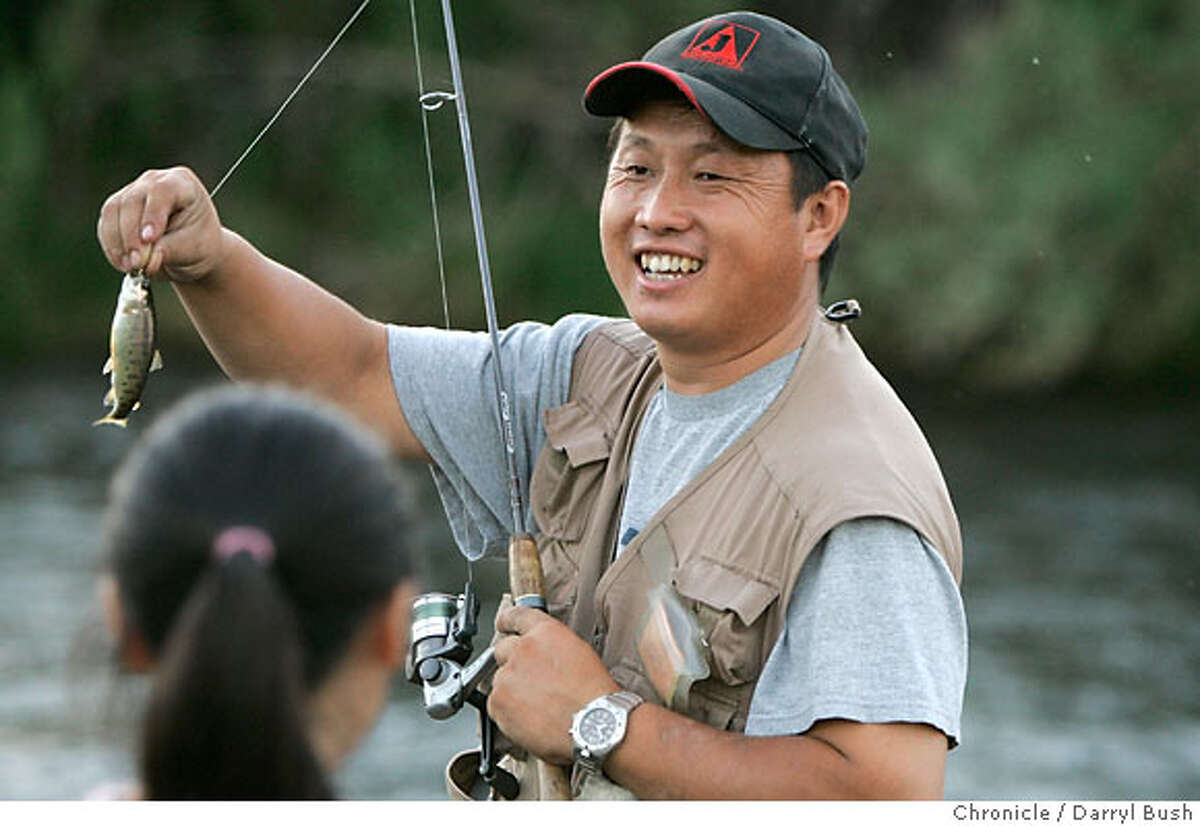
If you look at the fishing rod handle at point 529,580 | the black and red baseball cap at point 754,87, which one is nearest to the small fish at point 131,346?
the fishing rod handle at point 529,580

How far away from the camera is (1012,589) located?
32.9 feet

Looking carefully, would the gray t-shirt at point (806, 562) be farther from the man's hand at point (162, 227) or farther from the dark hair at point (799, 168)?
the man's hand at point (162, 227)

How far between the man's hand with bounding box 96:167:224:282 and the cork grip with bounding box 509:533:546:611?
549mm

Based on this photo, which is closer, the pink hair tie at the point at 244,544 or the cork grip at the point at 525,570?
the pink hair tie at the point at 244,544

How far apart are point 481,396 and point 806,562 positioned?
0.68 metres

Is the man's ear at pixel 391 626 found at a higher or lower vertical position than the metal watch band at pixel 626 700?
lower

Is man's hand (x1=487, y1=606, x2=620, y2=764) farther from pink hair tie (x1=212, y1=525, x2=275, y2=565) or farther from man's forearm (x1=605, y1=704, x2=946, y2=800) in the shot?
pink hair tie (x1=212, y1=525, x2=275, y2=565)

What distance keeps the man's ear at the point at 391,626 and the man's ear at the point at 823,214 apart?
3.02ft

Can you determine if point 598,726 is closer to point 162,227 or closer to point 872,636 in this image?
point 872,636

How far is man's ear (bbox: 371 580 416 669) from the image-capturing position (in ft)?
5.17

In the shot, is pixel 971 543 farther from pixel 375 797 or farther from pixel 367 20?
pixel 367 20

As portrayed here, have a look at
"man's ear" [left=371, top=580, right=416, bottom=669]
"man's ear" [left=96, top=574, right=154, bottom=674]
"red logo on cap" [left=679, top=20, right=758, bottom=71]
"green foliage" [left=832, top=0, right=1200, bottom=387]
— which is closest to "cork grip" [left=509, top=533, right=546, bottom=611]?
"red logo on cap" [left=679, top=20, right=758, bottom=71]

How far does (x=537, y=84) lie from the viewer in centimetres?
1334

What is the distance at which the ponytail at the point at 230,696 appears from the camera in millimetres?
1441
